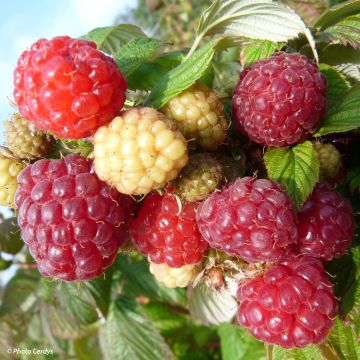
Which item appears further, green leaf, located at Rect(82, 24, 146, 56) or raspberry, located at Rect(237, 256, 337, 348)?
green leaf, located at Rect(82, 24, 146, 56)

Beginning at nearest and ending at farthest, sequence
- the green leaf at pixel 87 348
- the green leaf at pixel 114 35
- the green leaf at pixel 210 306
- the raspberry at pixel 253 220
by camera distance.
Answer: the raspberry at pixel 253 220
the green leaf at pixel 114 35
the green leaf at pixel 210 306
the green leaf at pixel 87 348

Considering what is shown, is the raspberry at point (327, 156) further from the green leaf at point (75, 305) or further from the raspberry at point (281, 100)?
the green leaf at point (75, 305)

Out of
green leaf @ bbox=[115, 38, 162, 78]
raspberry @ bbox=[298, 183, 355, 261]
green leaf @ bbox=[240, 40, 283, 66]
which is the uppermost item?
green leaf @ bbox=[115, 38, 162, 78]

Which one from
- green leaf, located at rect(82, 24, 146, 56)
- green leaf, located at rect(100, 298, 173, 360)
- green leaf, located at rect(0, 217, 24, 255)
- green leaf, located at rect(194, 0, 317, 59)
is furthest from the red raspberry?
green leaf, located at rect(100, 298, 173, 360)

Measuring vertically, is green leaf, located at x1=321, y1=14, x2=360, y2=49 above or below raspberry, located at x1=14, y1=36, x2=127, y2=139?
below

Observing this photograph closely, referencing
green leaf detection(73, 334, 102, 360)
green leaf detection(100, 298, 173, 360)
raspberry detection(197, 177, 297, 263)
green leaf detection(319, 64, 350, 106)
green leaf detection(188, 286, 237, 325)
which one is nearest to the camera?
raspberry detection(197, 177, 297, 263)

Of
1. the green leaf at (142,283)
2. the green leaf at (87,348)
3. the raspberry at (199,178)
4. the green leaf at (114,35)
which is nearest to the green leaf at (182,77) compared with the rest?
the raspberry at (199,178)

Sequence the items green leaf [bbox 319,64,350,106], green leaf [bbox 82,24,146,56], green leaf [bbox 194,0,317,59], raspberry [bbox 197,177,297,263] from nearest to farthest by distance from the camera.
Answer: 1. raspberry [bbox 197,177,297,263]
2. green leaf [bbox 194,0,317,59]
3. green leaf [bbox 319,64,350,106]
4. green leaf [bbox 82,24,146,56]

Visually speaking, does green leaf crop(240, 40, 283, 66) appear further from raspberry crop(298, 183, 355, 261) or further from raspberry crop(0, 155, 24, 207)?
raspberry crop(0, 155, 24, 207)
